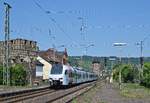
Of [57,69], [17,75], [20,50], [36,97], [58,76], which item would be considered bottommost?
[36,97]

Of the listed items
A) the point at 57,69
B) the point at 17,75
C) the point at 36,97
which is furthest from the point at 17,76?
the point at 36,97

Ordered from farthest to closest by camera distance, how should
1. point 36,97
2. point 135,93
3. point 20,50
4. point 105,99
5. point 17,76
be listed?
point 20,50 → point 17,76 → point 135,93 → point 36,97 → point 105,99

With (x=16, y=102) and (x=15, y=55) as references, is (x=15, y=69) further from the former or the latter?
(x=16, y=102)

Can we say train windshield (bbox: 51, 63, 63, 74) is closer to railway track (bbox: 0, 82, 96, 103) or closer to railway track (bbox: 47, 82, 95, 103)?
railway track (bbox: 47, 82, 95, 103)

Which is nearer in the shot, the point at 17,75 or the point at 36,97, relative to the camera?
the point at 36,97

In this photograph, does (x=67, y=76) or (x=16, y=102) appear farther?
(x=67, y=76)

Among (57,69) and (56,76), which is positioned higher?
(57,69)

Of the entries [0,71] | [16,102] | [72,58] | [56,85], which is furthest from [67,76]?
[72,58]

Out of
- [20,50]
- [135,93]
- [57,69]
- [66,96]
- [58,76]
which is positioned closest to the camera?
[66,96]

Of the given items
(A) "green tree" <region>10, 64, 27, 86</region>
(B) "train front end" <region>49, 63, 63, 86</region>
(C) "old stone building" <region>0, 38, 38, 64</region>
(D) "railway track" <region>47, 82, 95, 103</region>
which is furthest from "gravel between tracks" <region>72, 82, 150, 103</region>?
(C) "old stone building" <region>0, 38, 38, 64</region>

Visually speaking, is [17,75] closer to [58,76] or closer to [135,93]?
[58,76]

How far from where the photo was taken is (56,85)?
5256 cm

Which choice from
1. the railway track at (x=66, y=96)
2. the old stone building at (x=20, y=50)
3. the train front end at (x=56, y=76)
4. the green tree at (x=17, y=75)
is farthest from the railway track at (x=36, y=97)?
the old stone building at (x=20, y=50)

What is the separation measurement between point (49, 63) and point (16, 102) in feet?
260
